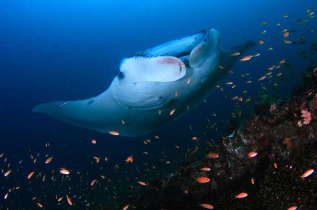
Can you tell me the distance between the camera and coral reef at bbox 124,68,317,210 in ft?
10.6

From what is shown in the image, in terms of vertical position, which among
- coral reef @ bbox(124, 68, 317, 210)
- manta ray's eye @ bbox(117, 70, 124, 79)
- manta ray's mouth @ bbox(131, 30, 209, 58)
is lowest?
coral reef @ bbox(124, 68, 317, 210)

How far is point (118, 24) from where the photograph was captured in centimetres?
5197

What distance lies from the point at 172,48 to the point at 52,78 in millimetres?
40937

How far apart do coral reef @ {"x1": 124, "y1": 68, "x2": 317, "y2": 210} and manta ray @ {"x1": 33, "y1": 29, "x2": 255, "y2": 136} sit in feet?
5.38

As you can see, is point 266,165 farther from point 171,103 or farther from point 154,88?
point 154,88

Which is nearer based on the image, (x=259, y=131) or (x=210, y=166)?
(x=259, y=131)

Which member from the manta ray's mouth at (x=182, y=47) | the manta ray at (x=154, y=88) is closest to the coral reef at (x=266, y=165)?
the manta ray at (x=154, y=88)

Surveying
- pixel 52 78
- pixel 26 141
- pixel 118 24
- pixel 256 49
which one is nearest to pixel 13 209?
pixel 26 141

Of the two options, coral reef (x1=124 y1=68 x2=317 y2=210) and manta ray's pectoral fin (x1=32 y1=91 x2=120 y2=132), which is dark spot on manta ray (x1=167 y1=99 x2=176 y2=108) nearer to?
manta ray's pectoral fin (x1=32 y1=91 x2=120 y2=132)

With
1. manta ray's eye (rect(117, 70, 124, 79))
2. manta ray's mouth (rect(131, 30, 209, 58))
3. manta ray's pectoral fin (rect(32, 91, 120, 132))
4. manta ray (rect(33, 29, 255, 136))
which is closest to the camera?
manta ray (rect(33, 29, 255, 136))

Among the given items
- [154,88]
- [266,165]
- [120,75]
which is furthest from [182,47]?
[266,165]

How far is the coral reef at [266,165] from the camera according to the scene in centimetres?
322

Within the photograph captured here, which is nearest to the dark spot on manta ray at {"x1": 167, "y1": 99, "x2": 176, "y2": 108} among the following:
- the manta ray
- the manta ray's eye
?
the manta ray

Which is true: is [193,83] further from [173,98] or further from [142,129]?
[142,129]
